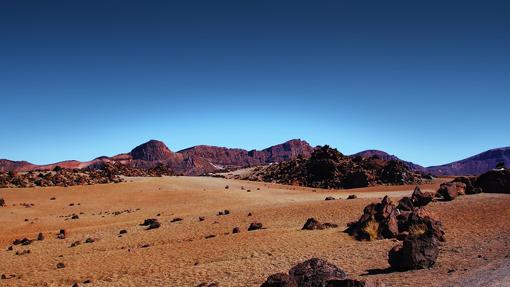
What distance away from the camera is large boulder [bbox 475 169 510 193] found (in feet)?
121

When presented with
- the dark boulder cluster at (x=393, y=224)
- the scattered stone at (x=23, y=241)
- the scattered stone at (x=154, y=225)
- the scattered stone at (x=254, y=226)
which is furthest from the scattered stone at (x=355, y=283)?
the scattered stone at (x=23, y=241)

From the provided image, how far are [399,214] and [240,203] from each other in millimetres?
24232

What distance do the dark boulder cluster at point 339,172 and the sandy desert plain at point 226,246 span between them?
79.0 feet

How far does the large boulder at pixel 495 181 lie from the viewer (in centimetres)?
3703

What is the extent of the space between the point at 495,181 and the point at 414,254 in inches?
884

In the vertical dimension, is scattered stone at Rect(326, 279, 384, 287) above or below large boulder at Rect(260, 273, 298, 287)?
above

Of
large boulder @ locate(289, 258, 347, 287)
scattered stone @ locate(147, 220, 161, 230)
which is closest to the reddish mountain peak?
scattered stone @ locate(147, 220, 161, 230)

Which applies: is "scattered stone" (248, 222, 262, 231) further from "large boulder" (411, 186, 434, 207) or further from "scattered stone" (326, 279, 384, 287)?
"scattered stone" (326, 279, 384, 287)

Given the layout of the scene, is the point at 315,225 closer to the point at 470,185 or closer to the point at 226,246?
the point at 226,246

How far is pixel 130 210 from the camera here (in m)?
49.0

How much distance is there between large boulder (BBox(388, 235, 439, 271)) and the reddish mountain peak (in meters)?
172

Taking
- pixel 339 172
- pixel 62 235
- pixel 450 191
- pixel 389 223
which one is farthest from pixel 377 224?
pixel 339 172

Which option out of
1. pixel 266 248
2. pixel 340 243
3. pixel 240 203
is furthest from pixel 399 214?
pixel 240 203

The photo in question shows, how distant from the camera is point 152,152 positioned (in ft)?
634
